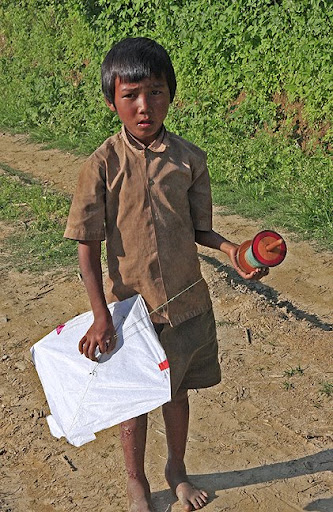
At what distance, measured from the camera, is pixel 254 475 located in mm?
3312

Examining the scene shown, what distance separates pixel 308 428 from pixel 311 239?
7.62 ft

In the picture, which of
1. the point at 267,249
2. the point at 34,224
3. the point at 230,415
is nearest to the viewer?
the point at 267,249

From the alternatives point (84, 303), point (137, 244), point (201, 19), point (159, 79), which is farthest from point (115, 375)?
point (201, 19)

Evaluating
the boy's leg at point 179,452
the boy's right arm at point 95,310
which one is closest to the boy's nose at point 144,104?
the boy's right arm at point 95,310

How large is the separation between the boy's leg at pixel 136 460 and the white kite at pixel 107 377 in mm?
213

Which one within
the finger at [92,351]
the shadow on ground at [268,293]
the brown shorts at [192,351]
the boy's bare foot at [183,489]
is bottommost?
the shadow on ground at [268,293]

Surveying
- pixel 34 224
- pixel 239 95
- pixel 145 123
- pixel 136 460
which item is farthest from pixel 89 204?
pixel 239 95

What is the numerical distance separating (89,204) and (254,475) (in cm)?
132

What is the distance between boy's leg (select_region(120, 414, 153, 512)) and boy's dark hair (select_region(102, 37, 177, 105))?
1.12 meters

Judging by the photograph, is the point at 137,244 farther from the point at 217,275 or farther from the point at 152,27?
the point at 152,27

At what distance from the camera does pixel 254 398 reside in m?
3.86

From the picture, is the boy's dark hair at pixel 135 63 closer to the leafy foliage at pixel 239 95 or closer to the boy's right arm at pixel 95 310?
the boy's right arm at pixel 95 310

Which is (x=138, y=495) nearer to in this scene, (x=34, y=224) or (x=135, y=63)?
(x=135, y=63)

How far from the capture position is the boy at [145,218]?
8.83 feet
